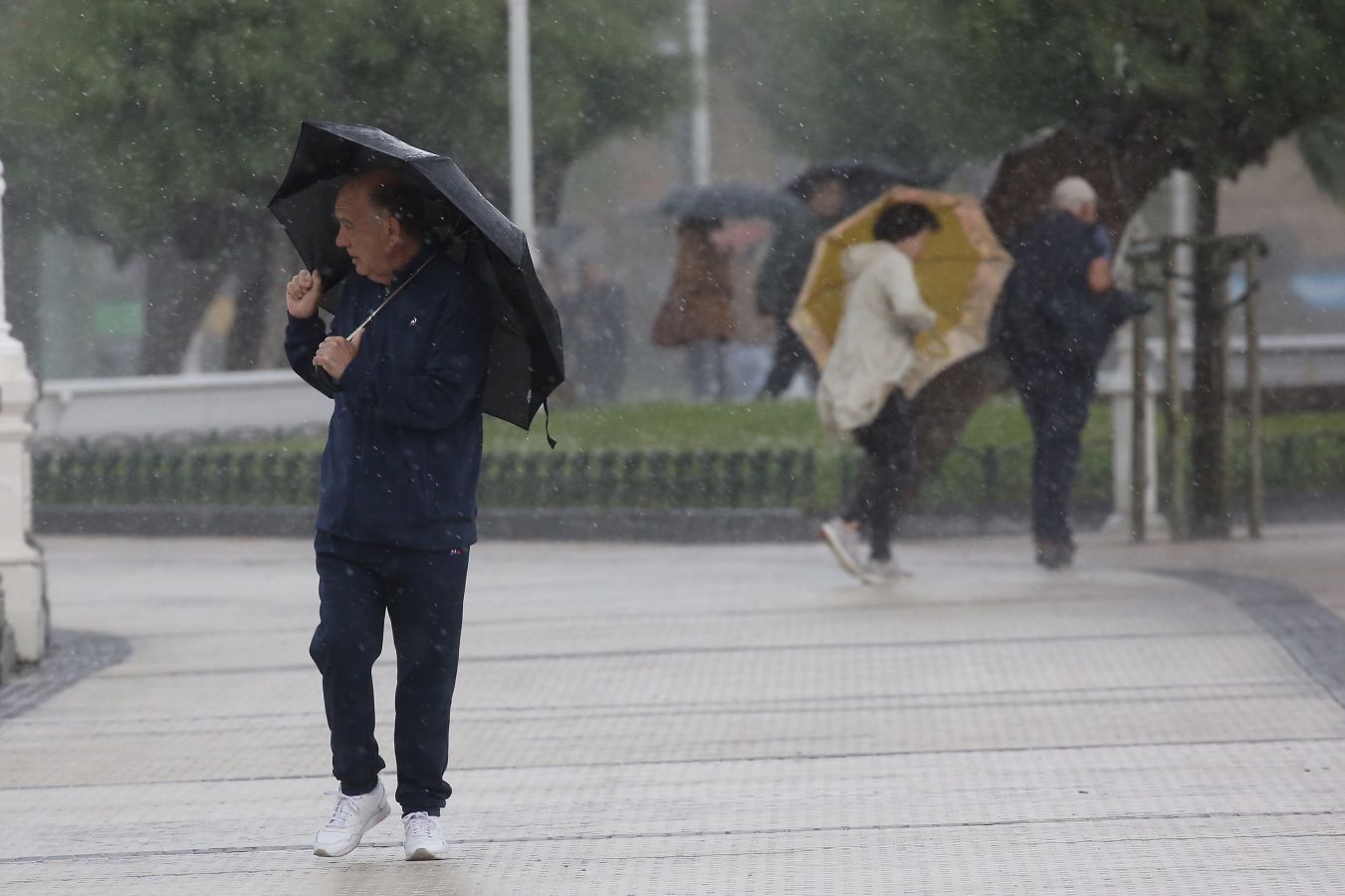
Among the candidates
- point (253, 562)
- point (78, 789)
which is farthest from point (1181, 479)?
point (78, 789)

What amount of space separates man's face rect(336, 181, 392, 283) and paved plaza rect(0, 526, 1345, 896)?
1328mm

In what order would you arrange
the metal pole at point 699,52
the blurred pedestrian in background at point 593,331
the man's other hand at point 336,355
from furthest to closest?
1. the blurred pedestrian in background at point 593,331
2. the metal pole at point 699,52
3. the man's other hand at point 336,355

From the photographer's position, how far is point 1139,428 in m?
13.2

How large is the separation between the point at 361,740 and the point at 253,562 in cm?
880

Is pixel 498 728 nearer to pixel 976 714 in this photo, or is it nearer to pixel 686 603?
pixel 976 714

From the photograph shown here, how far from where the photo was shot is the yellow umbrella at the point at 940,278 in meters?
11.7

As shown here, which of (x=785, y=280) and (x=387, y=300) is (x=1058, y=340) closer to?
(x=387, y=300)

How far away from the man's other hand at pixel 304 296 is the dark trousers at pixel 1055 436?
6.47 m

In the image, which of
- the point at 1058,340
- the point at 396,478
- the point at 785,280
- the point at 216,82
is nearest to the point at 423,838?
the point at 396,478

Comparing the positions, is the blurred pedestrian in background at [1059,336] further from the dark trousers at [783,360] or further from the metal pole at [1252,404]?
the dark trousers at [783,360]

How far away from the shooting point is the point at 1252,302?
43.3ft

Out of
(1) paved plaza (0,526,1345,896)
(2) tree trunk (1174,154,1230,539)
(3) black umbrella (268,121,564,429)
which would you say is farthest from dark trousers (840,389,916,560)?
(3) black umbrella (268,121,564,429)

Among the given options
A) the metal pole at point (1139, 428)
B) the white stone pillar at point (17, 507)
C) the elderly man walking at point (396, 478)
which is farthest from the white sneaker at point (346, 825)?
the metal pole at point (1139, 428)

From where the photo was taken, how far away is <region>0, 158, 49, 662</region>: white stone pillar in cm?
863
